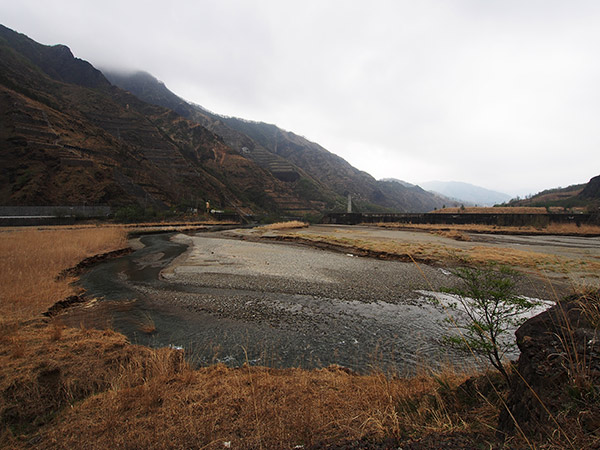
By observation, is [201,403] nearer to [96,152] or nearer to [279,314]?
[279,314]

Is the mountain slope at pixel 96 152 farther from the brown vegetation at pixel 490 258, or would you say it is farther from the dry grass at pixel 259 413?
the dry grass at pixel 259 413

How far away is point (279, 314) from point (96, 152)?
261 feet

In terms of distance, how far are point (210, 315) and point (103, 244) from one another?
1681 cm

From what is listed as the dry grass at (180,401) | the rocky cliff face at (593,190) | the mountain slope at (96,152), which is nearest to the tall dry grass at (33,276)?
the dry grass at (180,401)

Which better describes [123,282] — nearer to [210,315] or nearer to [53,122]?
[210,315]

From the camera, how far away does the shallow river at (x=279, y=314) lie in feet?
16.4

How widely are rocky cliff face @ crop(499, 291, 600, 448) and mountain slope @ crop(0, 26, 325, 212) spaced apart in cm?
6566

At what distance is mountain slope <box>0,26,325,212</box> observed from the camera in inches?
1988

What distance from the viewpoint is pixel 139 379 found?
3.44 meters

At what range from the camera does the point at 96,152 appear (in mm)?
63562

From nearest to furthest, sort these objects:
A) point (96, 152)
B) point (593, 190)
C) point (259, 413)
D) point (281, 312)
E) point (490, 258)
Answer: point (259, 413), point (281, 312), point (490, 258), point (593, 190), point (96, 152)

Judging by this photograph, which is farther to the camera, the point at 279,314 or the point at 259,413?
the point at 279,314

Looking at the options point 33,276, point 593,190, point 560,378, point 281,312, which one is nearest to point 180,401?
point 560,378

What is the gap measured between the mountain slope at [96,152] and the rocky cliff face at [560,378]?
65.7 metres
